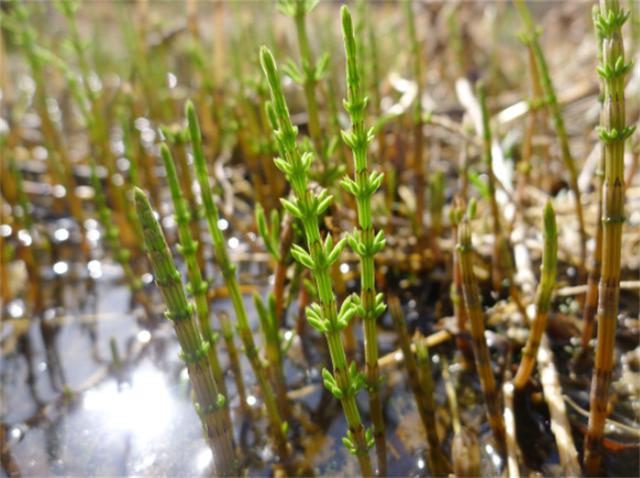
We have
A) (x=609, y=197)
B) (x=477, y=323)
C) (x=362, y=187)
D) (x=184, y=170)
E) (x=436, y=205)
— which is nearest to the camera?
(x=362, y=187)

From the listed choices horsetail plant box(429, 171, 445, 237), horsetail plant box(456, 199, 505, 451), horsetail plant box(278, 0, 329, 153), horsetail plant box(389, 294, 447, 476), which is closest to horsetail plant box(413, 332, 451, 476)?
horsetail plant box(389, 294, 447, 476)

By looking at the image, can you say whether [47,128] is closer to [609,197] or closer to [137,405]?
[137,405]

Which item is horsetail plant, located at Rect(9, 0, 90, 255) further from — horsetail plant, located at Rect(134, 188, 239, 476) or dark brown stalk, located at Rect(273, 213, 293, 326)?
horsetail plant, located at Rect(134, 188, 239, 476)

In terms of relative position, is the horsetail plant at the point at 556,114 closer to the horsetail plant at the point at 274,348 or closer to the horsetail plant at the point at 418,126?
the horsetail plant at the point at 418,126

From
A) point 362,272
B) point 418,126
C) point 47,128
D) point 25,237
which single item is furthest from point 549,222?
point 47,128

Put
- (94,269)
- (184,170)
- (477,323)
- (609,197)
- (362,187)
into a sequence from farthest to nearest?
(94,269)
(184,170)
(477,323)
(609,197)
(362,187)

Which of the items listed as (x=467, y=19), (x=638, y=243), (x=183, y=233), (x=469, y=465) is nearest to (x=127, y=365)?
(x=183, y=233)

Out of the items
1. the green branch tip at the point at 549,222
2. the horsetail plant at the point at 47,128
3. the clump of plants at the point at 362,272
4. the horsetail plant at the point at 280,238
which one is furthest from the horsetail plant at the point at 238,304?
the horsetail plant at the point at 47,128

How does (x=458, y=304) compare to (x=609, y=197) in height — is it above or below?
below
